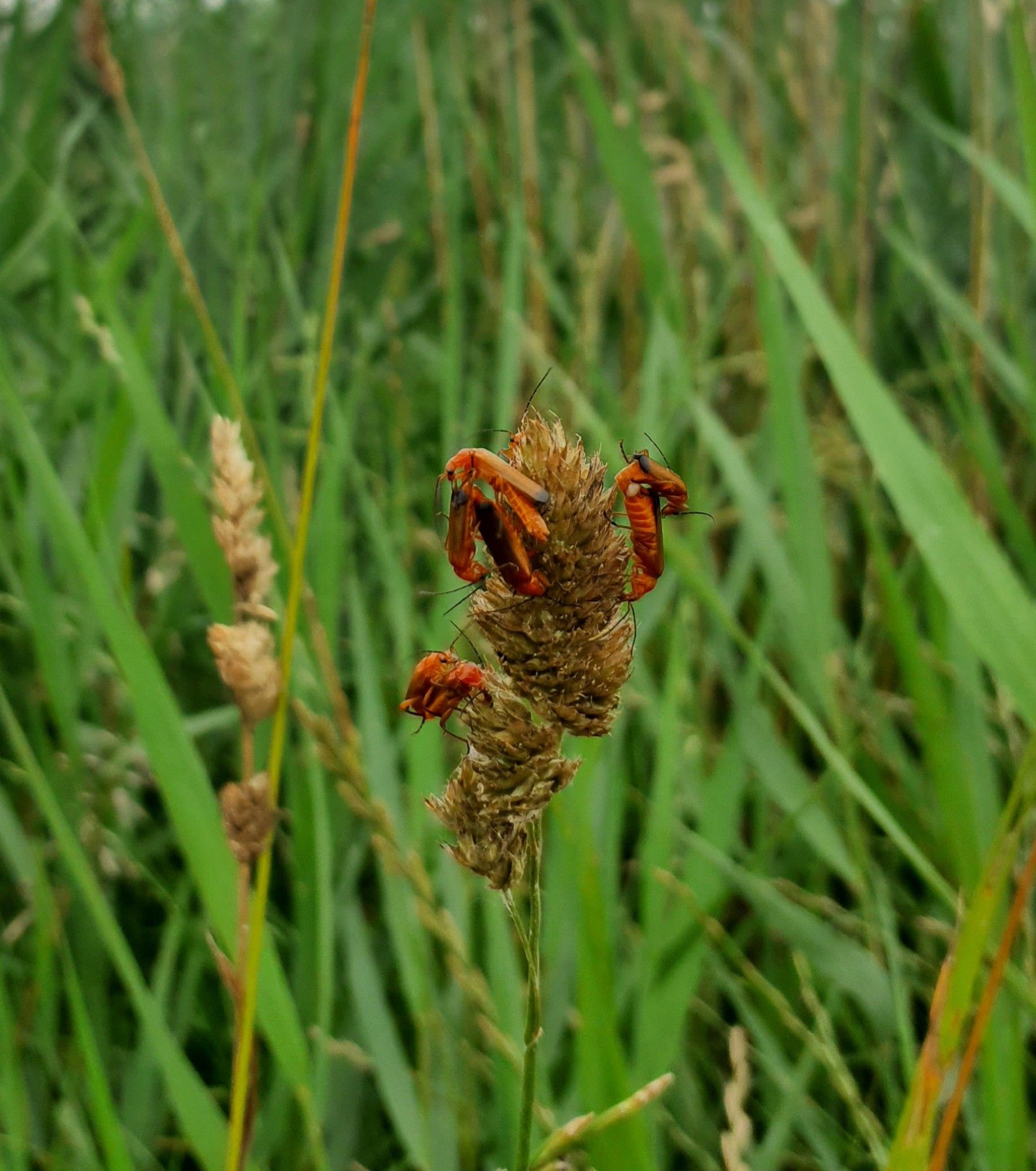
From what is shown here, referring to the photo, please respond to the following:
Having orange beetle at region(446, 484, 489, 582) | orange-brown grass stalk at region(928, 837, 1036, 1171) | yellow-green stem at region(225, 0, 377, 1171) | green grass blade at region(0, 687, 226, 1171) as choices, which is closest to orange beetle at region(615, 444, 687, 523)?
orange beetle at region(446, 484, 489, 582)

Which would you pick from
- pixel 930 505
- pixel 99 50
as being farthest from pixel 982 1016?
pixel 99 50

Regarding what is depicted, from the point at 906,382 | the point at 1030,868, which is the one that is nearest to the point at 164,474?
the point at 1030,868

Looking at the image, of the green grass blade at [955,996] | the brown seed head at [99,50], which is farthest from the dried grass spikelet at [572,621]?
the brown seed head at [99,50]

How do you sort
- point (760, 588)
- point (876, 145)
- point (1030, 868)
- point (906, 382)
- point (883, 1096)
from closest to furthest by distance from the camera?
point (1030, 868), point (883, 1096), point (760, 588), point (906, 382), point (876, 145)

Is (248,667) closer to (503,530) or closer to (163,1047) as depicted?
(503,530)

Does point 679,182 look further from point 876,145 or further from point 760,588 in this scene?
point 760,588

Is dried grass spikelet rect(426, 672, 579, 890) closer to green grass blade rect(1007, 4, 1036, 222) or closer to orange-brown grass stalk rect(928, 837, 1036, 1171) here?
orange-brown grass stalk rect(928, 837, 1036, 1171)
